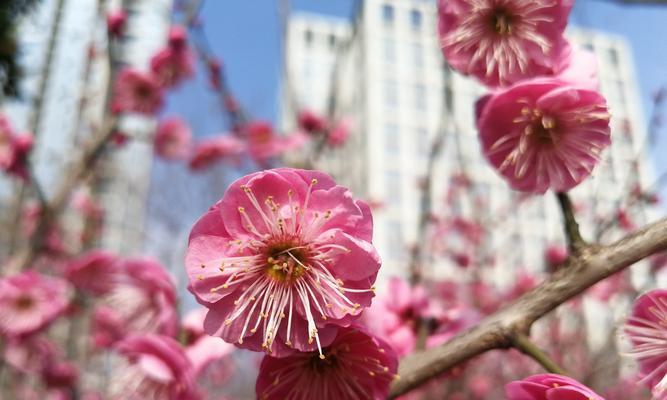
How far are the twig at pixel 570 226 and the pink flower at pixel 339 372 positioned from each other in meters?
0.25

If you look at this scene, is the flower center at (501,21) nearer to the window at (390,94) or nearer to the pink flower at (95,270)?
the pink flower at (95,270)

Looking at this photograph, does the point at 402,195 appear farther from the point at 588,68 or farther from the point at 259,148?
the point at 588,68

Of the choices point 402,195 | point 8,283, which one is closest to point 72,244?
point 8,283

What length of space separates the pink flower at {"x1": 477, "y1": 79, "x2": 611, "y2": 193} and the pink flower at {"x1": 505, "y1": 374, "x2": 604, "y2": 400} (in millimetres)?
269

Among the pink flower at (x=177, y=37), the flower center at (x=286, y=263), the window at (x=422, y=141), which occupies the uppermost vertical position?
the window at (x=422, y=141)

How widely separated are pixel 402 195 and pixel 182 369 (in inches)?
911

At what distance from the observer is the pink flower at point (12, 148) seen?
205 centimetres

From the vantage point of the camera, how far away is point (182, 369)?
867 mm

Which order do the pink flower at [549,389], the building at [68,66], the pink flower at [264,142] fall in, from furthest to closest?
the pink flower at [264,142] < the building at [68,66] < the pink flower at [549,389]

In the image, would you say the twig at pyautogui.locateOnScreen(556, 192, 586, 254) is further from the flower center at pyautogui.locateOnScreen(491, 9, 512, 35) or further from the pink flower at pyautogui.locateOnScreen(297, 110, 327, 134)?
the pink flower at pyautogui.locateOnScreen(297, 110, 327, 134)

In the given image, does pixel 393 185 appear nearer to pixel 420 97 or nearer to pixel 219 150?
pixel 420 97

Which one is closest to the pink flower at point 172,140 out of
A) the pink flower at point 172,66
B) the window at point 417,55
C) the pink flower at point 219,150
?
the pink flower at point 219,150

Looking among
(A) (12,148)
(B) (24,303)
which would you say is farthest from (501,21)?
(A) (12,148)

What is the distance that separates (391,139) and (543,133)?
79.5 feet
